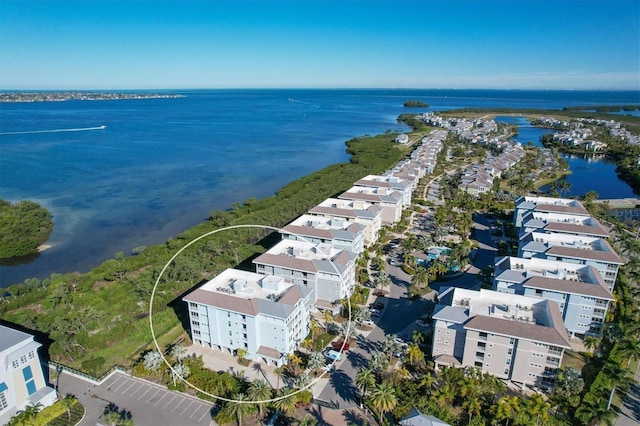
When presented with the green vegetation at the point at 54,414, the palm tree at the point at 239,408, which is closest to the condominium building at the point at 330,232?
the palm tree at the point at 239,408

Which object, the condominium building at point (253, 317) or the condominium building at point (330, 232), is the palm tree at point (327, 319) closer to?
the condominium building at point (253, 317)

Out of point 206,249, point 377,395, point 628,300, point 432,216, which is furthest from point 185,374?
point 432,216

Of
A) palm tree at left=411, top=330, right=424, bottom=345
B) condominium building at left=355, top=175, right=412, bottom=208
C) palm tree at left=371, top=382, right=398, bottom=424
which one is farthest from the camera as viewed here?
condominium building at left=355, top=175, right=412, bottom=208

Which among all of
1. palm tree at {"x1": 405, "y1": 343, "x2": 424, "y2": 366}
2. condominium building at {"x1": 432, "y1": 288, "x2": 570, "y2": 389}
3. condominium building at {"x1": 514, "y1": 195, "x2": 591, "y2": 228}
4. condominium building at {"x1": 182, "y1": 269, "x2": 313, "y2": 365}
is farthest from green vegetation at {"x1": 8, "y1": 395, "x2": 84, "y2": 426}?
condominium building at {"x1": 514, "y1": 195, "x2": 591, "y2": 228}

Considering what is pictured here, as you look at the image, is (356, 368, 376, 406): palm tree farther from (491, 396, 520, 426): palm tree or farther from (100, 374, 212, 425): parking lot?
(100, 374, 212, 425): parking lot

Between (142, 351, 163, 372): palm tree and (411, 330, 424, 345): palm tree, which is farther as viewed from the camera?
(411, 330, 424, 345): palm tree

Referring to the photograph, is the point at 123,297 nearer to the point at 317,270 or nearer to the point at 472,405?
the point at 317,270

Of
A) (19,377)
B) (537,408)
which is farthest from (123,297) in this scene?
(537,408)
